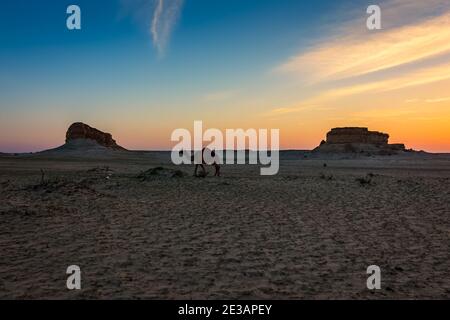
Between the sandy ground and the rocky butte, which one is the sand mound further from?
the rocky butte

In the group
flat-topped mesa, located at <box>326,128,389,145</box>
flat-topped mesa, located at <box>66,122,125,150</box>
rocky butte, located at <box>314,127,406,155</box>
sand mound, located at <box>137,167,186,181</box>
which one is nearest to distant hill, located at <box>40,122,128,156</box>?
flat-topped mesa, located at <box>66,122,125,150</box>

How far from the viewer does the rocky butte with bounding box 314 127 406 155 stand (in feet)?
371

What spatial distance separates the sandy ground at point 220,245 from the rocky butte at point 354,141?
9789 cm

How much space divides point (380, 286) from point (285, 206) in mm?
9098

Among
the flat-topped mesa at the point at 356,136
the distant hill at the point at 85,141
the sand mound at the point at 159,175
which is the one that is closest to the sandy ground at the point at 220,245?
the sand mound at the point at 159,175

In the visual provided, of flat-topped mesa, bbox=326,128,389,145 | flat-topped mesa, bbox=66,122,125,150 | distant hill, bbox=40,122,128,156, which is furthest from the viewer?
flat-topped mesa, bbox=326,128,389,145

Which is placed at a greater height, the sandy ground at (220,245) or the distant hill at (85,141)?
the distant hill at (85,141)

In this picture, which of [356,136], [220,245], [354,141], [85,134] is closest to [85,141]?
[85,134]

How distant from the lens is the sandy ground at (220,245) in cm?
663

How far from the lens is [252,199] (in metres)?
17.8

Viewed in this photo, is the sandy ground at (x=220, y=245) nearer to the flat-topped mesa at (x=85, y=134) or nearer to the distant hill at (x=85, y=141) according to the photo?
the distant hill at (x=85, y=141)
